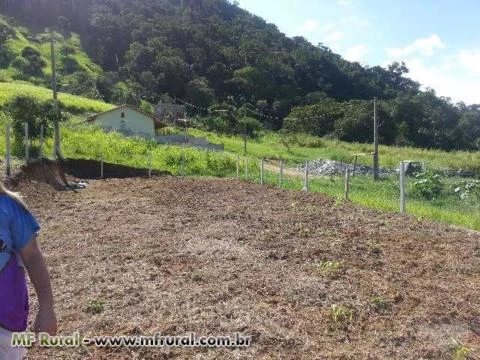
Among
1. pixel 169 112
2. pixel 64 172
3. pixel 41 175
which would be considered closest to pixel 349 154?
pixel 169 112

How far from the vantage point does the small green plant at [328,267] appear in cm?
580

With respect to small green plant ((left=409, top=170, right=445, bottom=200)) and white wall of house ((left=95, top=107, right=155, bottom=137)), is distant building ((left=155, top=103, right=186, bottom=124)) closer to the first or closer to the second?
white wall of house ((left=95, top=107, right=155, bottom=137))

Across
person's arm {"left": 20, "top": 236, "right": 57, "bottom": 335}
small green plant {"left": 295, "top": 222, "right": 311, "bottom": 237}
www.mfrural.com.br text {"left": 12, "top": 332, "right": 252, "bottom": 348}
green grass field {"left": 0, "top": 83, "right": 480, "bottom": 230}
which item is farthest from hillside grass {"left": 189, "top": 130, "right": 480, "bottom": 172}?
person's arm {"left": 20, "top": 236, "right": 57, "bottom": 335}

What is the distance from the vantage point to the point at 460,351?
3707 mm

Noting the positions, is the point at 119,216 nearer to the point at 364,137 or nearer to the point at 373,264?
the point at 373,264

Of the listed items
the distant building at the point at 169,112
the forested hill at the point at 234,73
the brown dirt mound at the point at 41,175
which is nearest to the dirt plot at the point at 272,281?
the brown dirt mound at the point at 41,175

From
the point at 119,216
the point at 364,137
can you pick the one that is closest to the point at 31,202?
the point at 119,216

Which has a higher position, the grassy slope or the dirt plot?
the grassy slope

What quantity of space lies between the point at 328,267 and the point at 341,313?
1.50 meters

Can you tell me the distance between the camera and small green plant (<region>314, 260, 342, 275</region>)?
580 cm

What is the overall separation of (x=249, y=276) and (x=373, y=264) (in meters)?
1.70

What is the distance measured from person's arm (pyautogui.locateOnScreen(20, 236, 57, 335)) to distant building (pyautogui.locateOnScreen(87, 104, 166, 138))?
35.9 meters

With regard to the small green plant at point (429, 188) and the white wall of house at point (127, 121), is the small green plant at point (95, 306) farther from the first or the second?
the white wall of house at point (127, 121)

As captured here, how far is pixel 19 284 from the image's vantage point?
2.31 m
